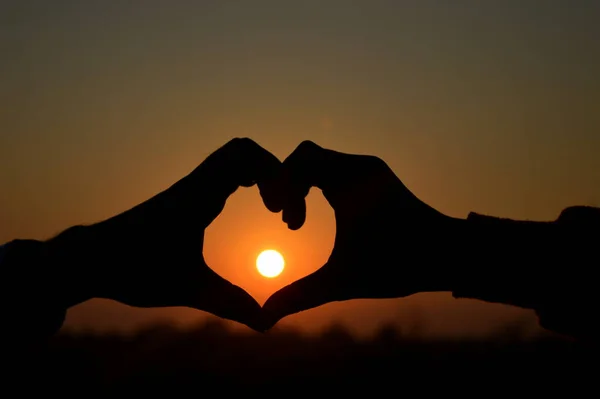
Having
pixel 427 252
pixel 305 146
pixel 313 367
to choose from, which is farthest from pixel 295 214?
pixel 313 367

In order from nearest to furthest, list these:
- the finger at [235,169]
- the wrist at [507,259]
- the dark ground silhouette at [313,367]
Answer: the finger at [235,169], the wrist at [507,259], the dark ground silhouette at [313,367]

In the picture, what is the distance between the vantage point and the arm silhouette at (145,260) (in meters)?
2.82

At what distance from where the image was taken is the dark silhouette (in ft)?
9.30

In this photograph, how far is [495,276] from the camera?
2.92 meters

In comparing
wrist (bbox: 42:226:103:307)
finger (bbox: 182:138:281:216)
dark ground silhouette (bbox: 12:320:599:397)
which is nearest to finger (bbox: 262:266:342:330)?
finger (bbox: 182:138:281:216)

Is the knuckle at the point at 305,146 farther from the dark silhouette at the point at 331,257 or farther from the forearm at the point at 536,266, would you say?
the forearm at the point at 536,266

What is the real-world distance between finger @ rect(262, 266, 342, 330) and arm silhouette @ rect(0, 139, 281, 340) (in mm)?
63

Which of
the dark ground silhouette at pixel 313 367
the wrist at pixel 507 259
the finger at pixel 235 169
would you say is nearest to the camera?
the finger at pixel 235 169

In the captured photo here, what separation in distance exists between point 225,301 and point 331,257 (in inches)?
13.2

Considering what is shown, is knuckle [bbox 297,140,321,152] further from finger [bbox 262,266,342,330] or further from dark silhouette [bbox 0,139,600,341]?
finger [bbox 262,266,342,330]

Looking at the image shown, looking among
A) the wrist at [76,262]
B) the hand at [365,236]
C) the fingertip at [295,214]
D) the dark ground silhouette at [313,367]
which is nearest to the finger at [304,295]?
the hand at [365,236]

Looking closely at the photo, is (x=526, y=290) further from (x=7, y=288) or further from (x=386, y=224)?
(x=7, y=288)

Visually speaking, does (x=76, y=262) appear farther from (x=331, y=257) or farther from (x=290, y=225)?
→ (x=331, y=257)

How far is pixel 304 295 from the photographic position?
9.63 ft
